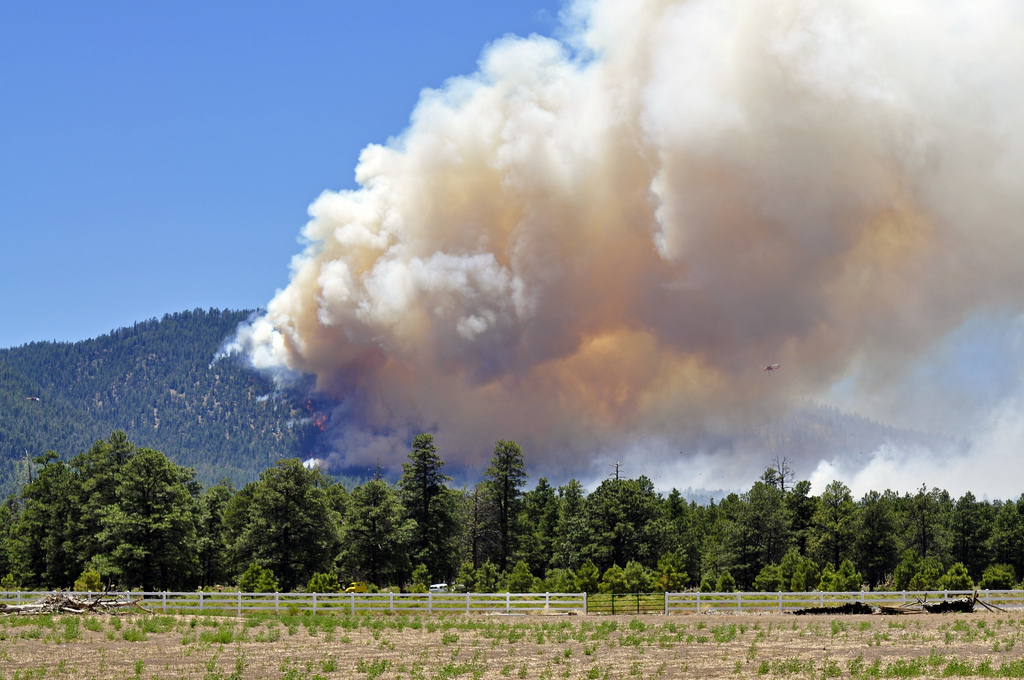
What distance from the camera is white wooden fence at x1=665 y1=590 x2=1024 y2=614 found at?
54875 mm

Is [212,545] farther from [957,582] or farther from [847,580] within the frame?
[957,582]

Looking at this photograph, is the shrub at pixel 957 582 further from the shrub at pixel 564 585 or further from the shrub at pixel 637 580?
the shrub at pixel 564 585

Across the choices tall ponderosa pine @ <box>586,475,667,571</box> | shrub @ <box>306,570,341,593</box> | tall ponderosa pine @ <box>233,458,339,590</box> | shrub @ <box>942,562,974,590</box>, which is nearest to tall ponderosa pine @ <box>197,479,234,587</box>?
tall ponderosa pine @ <box>233,458,339,590</box>

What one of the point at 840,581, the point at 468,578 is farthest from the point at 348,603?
the point at 468,578

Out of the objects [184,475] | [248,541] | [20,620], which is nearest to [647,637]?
[20,620]

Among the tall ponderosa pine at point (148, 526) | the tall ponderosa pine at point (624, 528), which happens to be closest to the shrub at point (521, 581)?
the tall ponderosa pine at point (624, 528)

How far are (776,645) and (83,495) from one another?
264 ft

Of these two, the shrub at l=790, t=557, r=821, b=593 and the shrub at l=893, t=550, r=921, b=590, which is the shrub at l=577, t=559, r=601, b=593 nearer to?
the shrub at l=790, t=557, r=821, b=593

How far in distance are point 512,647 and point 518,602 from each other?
60.2 feet

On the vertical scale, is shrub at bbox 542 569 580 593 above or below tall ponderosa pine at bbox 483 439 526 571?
below

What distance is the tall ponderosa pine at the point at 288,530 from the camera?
9088 cm

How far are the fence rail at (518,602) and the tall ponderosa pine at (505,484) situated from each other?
2338 inches

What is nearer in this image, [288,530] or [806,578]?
[806,578]

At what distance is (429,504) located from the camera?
111 meters
